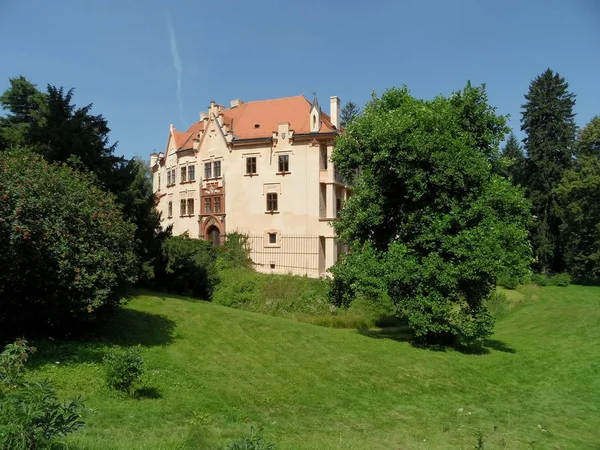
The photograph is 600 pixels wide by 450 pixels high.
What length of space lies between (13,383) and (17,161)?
26.5 feet

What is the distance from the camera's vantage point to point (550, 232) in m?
52.7

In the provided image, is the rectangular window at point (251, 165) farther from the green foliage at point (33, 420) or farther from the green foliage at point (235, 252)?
the green foliage at point (33, 420)

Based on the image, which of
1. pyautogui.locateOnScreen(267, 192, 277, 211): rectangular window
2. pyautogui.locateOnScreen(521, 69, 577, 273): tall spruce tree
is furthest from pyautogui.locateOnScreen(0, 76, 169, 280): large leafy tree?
pyautogui.locateOnScreen(521, 69, 577, 273): tall spruce tree

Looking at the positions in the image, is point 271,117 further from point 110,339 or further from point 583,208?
point 110,339

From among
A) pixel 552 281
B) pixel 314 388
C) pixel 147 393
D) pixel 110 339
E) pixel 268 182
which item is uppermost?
pixel 268 182

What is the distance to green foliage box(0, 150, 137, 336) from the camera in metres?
11.5

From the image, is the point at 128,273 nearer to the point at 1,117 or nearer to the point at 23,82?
the point at 1,117

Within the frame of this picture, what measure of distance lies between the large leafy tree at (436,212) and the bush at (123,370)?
10294 mm

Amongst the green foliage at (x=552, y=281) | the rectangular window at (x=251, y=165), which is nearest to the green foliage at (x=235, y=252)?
the rectangular window at (x=251, y=165)

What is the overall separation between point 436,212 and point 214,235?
26845mm

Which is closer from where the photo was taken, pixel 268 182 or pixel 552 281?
pixel 268 182

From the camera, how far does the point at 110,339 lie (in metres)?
14.0

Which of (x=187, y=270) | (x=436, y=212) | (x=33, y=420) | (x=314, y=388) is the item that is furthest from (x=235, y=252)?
(x=33, y=420)

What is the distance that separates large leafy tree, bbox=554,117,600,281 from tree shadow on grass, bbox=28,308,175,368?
139 feet
